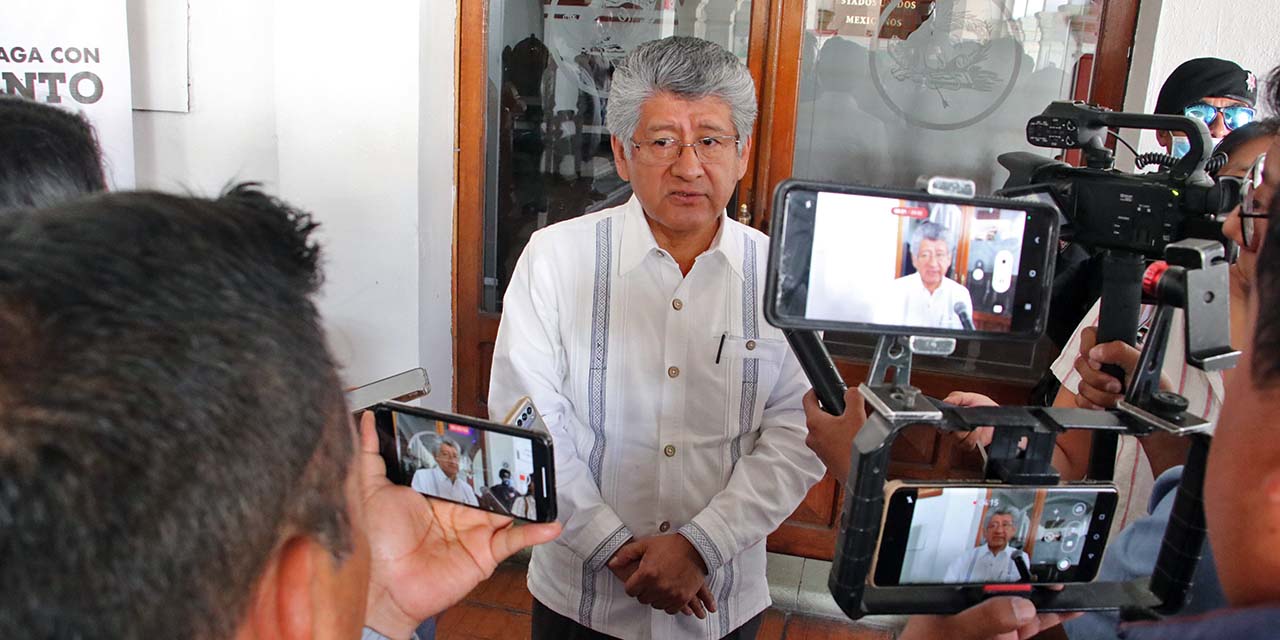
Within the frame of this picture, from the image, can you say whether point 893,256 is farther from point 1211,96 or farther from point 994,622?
point 1211,96

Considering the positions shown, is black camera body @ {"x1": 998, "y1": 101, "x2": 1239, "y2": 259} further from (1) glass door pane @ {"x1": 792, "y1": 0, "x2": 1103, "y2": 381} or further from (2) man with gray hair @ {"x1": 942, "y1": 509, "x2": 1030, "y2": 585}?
(1) glass door pane @ {"x1": 792, "y1": 0, "x2": 1103, "y2": 381}

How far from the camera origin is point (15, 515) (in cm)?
40

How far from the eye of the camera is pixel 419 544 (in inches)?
36.4

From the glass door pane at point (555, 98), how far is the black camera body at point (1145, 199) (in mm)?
1403

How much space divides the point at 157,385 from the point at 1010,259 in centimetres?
68

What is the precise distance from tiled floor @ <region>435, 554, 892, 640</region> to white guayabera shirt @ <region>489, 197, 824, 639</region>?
114 cm

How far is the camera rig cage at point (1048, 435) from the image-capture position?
747 millimetres

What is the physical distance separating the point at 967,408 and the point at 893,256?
0.15 meters

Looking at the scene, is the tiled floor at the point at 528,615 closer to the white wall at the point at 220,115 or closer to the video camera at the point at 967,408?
the white wall at the point at 220,115

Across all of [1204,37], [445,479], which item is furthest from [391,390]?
[1204,37]

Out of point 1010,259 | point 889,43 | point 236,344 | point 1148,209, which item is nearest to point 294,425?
point 236,344

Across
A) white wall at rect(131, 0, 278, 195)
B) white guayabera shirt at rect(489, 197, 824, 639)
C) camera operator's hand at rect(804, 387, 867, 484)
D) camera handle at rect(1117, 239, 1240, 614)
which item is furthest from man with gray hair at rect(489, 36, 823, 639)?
white wall at rect(131, 0, 278, 195)

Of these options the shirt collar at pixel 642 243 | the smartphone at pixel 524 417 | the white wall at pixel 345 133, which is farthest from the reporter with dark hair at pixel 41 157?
the white wall at pixel 345 133

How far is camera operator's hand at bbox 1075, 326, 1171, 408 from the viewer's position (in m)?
0.98
